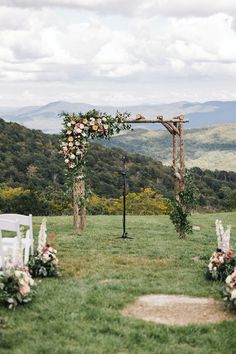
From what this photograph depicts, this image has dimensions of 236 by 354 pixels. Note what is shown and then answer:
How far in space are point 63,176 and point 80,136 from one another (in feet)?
108

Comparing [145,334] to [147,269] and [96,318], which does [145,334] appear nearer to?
[96,318]

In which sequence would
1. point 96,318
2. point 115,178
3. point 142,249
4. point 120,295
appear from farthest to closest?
point 115,178 → point 142,249 → point 120,295 → point 96,318

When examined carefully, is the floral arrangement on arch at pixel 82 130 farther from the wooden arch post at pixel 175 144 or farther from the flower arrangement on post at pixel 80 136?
the wooden arch post at pixel 175 144

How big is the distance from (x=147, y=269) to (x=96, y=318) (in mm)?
4294

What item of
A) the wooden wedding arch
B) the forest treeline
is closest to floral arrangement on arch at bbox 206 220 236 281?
the wooden wedding arch

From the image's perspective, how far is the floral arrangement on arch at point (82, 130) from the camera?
19.1 metres

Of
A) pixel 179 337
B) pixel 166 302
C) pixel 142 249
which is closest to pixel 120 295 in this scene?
pixel 166 302

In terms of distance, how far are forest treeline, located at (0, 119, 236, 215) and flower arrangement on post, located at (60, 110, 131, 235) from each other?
16978 millimetres

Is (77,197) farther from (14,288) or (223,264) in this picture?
(14,288)

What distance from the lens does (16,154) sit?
54.6 m

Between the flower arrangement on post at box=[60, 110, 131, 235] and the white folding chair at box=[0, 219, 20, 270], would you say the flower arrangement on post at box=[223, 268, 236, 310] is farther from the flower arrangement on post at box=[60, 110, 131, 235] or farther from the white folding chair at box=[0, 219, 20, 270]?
the flower arrangement on post at box=[60, 110, 131, 235]

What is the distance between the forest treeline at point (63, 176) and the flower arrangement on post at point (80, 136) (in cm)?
1698

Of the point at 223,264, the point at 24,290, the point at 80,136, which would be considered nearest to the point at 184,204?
the point at 80,136

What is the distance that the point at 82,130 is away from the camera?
63.1 ft
